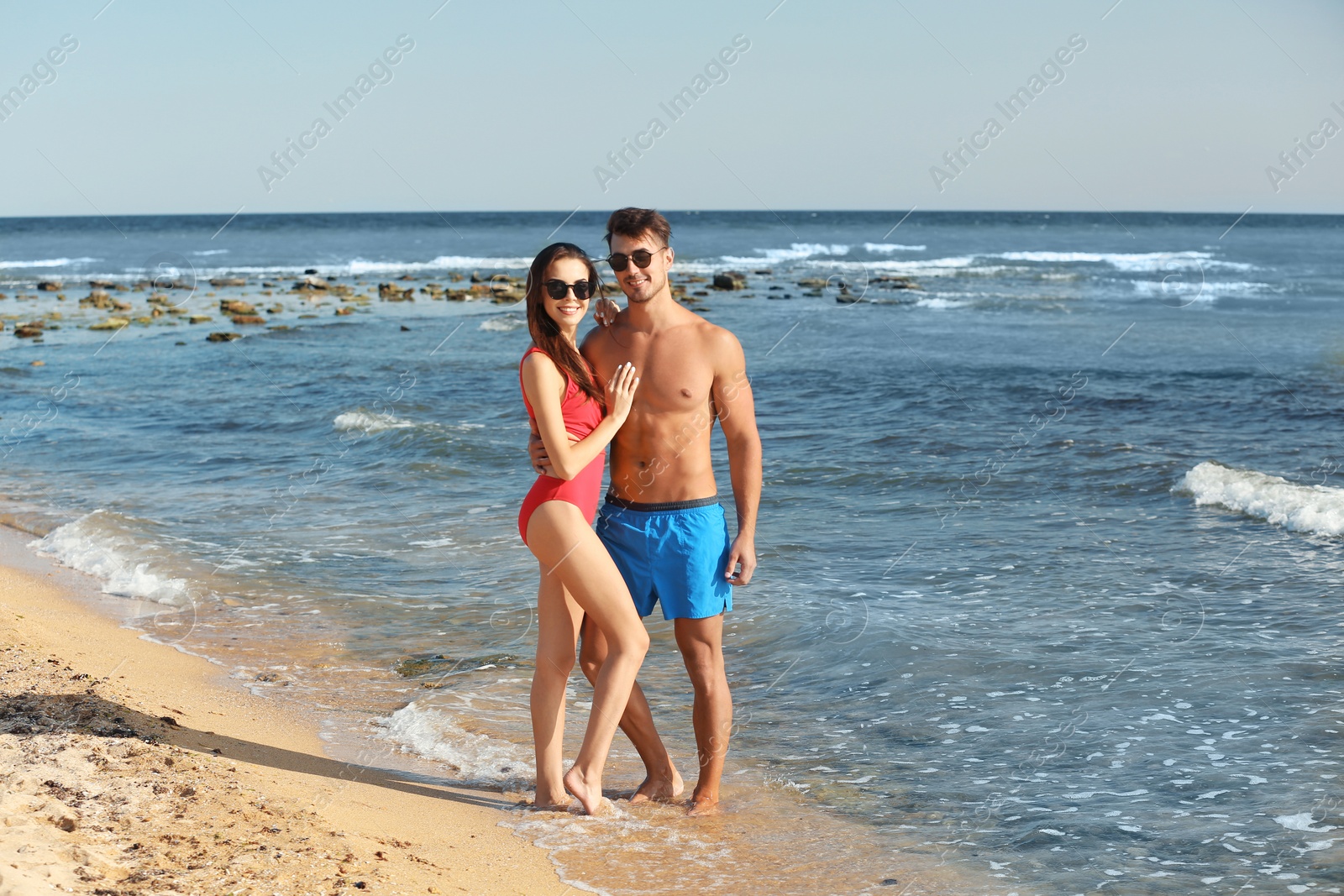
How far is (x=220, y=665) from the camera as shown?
20.1 feet

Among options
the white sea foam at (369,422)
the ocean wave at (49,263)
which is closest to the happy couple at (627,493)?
the white sea foam at (369,422)

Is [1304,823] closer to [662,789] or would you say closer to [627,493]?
[662,789]

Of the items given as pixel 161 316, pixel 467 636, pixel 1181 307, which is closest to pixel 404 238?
pixel 161 316

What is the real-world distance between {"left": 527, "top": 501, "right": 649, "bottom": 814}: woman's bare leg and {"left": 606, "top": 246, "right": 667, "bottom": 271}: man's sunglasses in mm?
918

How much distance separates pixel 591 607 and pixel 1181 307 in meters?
28.6

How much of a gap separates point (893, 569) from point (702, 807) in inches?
146

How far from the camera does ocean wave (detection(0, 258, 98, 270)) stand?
50.4m

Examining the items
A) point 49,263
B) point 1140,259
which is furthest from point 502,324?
point 49,263

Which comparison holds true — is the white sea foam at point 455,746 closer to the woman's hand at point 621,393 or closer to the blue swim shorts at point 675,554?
the blue swim shorts at point 675,554

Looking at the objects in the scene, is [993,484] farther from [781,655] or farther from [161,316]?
[161,316]

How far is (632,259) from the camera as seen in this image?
404 cm

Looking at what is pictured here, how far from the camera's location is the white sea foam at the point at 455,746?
15.9 feet

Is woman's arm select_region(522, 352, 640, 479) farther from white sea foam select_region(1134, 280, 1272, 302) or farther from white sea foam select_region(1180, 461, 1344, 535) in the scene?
white sea foam select_region(1134, 280, 1272, 302)

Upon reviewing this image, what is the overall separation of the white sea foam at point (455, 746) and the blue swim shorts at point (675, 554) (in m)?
1.16
